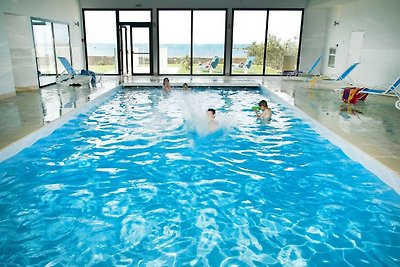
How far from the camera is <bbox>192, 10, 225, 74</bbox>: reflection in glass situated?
1316cm

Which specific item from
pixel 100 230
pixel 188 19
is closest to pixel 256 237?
pixel 100 230

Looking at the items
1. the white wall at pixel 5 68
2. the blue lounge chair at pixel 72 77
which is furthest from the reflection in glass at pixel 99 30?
the white wall at pixel 5 68

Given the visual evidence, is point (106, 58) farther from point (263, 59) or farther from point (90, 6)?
point (263, 59)

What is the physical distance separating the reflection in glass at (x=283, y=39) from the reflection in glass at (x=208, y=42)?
209cm

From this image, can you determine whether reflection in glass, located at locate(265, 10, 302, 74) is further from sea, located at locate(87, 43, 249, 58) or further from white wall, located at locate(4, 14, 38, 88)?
white wall, located at locate(4, 14, 38, 88)

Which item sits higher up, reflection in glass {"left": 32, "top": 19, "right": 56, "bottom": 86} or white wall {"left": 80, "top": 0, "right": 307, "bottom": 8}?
white wall {"left": 80, "top": 0, "right": 307, "bottom": 8}

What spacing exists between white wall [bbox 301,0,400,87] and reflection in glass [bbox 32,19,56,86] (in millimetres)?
9281

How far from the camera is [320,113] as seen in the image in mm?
6016

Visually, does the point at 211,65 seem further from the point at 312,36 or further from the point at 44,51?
the point at 44,51

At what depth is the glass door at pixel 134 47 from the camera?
1300 centimetres

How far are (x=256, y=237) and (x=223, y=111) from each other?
185 inches

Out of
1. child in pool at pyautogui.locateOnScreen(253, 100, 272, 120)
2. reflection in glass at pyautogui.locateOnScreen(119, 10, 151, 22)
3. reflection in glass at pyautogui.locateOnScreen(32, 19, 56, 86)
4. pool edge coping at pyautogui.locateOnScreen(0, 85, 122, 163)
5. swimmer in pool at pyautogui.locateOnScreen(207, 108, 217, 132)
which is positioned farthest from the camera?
reflection in glass at pyautogui.locateOnScreen(119, 10, 151, 22)

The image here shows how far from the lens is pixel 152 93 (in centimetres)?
950

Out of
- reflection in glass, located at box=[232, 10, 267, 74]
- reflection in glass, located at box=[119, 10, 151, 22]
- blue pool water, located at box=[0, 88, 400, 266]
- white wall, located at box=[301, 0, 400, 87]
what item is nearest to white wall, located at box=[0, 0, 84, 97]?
reflection in glass, located at box=[119, 10, 151, 22]
